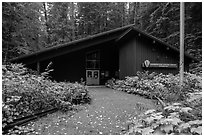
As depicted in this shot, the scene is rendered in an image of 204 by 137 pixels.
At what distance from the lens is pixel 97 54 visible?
53.9ft

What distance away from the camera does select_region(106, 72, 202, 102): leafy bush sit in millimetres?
6725

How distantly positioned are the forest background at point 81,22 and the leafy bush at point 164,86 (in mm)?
6816

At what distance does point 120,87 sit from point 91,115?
24.1 ft

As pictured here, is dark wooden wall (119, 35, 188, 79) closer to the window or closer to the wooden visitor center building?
the wooden visitor center building

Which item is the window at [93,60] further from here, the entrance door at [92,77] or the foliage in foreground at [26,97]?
the foliage in foreground at [26,97]

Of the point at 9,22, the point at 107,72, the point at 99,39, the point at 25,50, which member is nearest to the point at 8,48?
the point at 25,50

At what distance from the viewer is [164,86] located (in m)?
9.60

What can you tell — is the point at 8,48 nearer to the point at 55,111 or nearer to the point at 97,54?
the point at 97,54

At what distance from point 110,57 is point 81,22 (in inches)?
532

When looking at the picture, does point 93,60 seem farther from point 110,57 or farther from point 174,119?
point 174,119

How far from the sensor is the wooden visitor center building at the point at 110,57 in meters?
13.6

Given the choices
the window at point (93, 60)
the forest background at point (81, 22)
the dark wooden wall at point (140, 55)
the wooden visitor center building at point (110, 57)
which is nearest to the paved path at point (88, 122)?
the forest background at point (81, 22)

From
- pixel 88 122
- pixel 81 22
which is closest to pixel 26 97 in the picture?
pixel 88 122

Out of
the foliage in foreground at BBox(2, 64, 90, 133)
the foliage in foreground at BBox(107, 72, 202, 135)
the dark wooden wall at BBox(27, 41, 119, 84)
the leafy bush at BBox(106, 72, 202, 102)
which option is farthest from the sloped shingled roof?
the foliage in foreground at BBox(107, 72, 202, 135)
